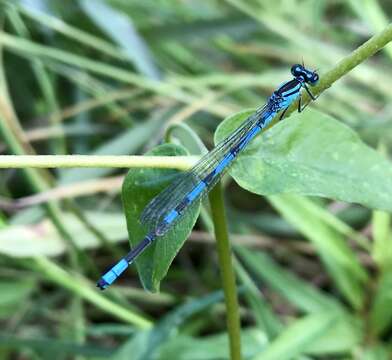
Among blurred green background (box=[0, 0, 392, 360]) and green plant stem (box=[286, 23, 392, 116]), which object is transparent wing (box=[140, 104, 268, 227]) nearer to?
green plant stem (box=[286, 23, 392, 116])

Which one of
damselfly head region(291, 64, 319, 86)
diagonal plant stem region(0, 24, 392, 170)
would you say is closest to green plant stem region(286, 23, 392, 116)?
diagonal plant stem region(0, 24, 392, 170)

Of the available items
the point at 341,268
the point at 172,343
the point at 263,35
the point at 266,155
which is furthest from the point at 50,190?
the point at 263,35

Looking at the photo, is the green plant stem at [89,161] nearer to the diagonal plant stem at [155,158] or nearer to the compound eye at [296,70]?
the diagonal plant stem at [155,158]

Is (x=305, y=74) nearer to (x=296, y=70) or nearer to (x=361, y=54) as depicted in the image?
(x=296, y=70)

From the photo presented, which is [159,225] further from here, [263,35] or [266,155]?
[263,35]

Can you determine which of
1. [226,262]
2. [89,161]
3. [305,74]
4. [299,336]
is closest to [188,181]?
[226,262]

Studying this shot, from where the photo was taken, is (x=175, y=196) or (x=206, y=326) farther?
(x=206, y=326)
